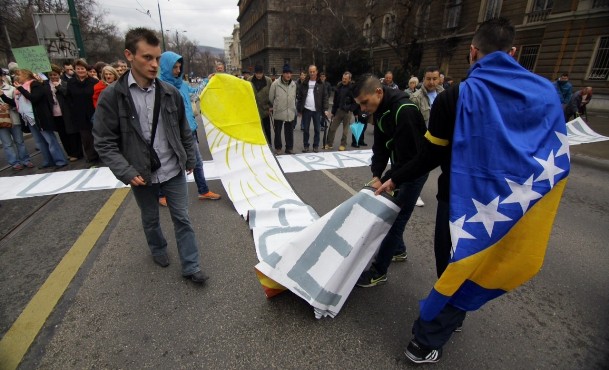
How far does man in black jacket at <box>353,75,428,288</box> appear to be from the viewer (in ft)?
7.63

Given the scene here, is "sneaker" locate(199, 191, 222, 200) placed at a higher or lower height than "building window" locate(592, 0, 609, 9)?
lower

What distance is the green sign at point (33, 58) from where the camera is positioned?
7462mm

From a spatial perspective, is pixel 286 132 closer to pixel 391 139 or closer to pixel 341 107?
pixel 341 107

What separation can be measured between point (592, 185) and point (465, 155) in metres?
6.10

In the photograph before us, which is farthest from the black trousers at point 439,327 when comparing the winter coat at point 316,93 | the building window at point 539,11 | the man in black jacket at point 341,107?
the building window at point 539,11

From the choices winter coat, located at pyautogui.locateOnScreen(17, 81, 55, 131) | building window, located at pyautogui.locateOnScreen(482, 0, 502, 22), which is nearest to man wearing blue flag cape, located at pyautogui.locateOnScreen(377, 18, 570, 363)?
winter coat, located at pyautogui.locateOnScreen(17, 81, 55, 131)

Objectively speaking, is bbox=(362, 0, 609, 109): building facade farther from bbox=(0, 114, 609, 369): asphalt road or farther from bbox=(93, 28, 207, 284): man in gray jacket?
bbox=(93, 28, 207, 284): man in gray jacket

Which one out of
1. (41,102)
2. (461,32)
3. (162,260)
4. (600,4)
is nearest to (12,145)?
(41,102)

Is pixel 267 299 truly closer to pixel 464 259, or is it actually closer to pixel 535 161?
pixel 464 259

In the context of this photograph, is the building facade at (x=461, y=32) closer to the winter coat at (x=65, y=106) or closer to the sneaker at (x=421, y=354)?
the winter coat at (x=65, y=106)

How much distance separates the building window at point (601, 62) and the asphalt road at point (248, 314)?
62.0ft

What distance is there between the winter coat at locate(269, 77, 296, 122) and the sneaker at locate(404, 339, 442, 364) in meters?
6.13

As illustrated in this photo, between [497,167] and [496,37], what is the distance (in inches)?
28.3

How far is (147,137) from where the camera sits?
101 inches
